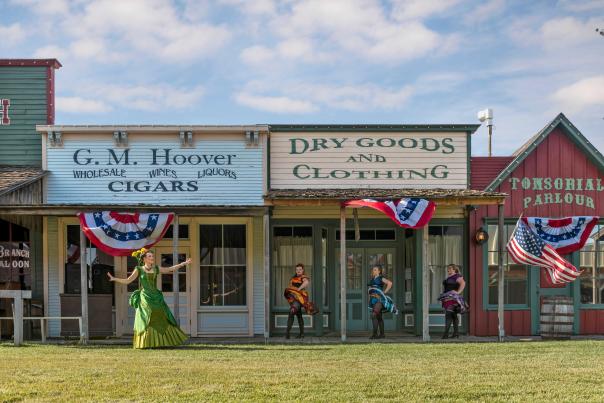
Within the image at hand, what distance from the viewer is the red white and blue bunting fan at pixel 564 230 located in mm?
15844

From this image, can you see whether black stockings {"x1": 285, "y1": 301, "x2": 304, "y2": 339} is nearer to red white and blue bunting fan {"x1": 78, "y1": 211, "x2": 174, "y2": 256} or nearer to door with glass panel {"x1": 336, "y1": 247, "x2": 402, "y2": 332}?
door with glass panel {"x1": 336, "y1": 247, "x2": 402, "y2": 332}

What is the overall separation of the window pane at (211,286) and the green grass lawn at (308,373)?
9.09ft

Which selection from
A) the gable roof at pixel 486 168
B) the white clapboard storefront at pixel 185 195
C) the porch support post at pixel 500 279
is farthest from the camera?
the gable roof at pixel 486 168

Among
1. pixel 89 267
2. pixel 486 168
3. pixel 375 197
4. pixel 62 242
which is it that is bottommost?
pixel 89 267

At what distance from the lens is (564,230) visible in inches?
628

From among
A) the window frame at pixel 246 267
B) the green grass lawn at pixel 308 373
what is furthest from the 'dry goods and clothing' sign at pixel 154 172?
the green grass lawn at pixel 308 373

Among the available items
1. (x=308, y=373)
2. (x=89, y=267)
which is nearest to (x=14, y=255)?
(x=89, y=267)

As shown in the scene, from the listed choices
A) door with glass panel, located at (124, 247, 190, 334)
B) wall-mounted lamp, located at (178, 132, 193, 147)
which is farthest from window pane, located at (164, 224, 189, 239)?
wall-mounted lamp, located at (178, 132, 193, 147)

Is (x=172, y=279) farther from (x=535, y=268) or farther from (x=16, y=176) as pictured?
(x=535, y=268)

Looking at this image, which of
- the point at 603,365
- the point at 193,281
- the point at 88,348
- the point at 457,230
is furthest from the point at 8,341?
the point at 603,365

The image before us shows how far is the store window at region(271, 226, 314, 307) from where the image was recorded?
17.0 m

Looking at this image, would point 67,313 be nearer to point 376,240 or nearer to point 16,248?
point 16,248

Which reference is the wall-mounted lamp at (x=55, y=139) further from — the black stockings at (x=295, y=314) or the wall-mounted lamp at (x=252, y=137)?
the black stockings at (x=295, y=314)

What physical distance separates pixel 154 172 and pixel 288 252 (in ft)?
10.9
